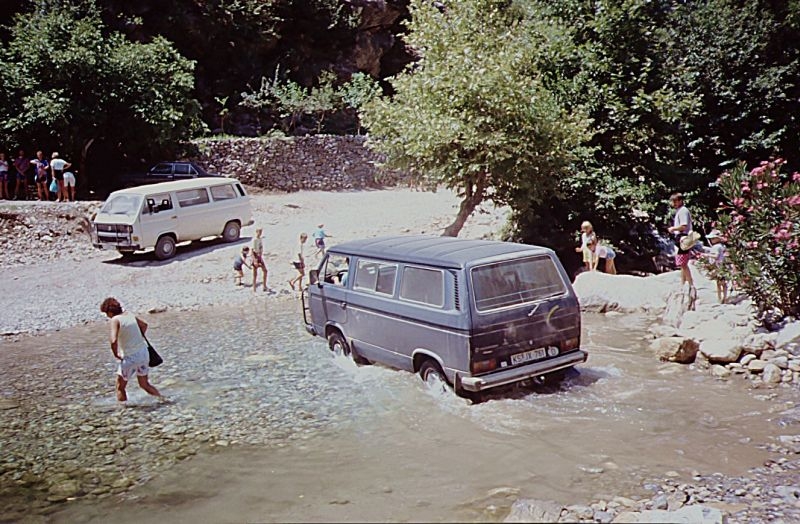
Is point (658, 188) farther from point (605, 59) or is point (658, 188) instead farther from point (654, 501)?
point (654, 501)

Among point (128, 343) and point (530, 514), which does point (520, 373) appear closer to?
point (128, 343)

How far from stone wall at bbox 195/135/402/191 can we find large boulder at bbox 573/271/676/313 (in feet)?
59.0

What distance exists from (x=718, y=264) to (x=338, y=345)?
7434 millimetres

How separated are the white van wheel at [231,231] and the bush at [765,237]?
15984mm

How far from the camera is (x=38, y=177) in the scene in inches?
1024

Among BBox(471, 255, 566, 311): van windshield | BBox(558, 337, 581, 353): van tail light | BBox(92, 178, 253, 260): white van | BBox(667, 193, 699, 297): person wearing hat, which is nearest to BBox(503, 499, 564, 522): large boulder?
BBox(471, 255, 566, 311): van windshield

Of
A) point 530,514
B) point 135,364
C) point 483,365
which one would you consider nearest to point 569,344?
point 483,365

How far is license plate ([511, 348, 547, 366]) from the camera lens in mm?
9602

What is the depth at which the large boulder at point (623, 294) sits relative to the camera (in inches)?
627

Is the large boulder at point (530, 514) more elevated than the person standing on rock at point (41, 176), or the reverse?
the person standing on rock at point (41, 176)

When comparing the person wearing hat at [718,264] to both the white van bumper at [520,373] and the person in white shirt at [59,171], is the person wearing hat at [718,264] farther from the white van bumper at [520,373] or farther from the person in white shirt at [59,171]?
the person in white shirt at [59,171]

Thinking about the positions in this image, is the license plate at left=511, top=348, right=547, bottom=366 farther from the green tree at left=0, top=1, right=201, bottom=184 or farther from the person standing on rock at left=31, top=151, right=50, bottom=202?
the green tree at left=0, top=1, right=201, bottom=184

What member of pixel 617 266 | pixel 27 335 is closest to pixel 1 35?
pixel 27 335

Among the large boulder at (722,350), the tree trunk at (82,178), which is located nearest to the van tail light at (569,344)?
the large boulder at (722,350)
